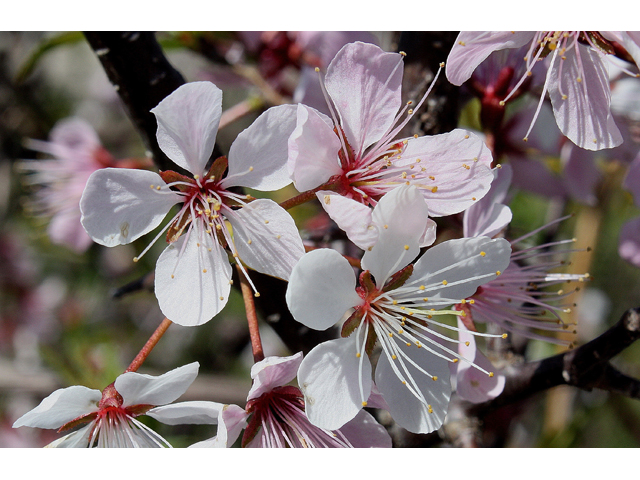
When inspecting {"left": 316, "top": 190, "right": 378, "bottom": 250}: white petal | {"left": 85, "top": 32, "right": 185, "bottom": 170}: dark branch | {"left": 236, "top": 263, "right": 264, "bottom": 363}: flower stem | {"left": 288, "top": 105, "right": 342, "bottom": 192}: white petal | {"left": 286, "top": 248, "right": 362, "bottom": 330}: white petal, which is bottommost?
{"left": 236, "top": 263, "right": 264, "bottom": 363}: flower stem

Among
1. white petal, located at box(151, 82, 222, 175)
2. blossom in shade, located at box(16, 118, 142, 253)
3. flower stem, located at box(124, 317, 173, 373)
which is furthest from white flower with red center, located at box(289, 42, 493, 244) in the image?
blossom in shade, located at box(16, 118, 142, 253)

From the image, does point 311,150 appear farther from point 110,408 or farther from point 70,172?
point 70,172

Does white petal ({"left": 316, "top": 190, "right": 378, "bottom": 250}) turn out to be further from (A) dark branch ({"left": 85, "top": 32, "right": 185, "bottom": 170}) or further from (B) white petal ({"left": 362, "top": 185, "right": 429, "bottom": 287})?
(A) dark branch ({"left": 85, "top": 32, "right": 185, "bottom": 170})

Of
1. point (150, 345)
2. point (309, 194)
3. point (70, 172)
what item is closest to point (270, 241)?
point (309, 194)

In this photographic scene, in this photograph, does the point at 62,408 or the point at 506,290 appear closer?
the point at 62,408

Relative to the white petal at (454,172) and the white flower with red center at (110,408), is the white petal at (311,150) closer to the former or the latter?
the white petal at (454,172)
